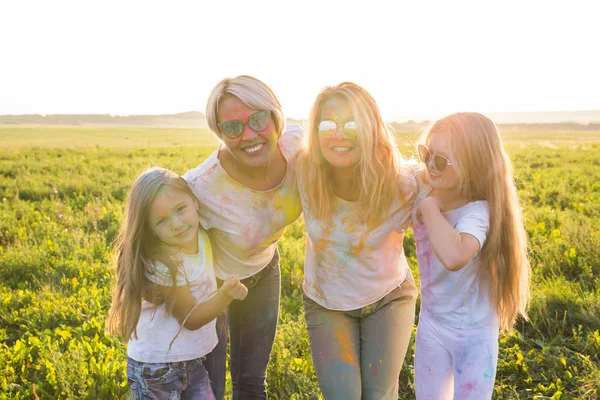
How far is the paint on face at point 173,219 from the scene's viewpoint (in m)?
2.92

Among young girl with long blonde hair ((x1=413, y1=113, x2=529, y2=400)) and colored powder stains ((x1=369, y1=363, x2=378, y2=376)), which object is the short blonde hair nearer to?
young girl with long blonde hair ((x1=413, y1=113, x2=529, y2=400))

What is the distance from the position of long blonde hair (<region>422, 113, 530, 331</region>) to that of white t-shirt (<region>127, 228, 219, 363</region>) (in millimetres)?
1758

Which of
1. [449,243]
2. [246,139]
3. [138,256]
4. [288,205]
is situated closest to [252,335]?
[288,205]

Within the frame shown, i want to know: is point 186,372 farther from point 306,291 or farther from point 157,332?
point 306,291

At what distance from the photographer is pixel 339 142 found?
3072 millimetres

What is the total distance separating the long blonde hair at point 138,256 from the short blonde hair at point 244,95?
21.7 inches

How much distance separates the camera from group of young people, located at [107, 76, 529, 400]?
9.38ft

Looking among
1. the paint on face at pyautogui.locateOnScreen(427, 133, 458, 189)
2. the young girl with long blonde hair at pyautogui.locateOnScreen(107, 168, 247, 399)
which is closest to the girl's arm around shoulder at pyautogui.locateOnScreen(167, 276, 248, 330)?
the young girl with long blonde hair at pyautogui.locateOnScreen(107, 168, 247, 399)

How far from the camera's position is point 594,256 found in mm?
5875

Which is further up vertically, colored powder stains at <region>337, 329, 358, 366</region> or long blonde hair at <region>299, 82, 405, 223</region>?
long blonde hair at <region>299, 82, 405, 223</region>

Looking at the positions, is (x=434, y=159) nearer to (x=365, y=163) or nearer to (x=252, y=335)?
(x=365, y=163)

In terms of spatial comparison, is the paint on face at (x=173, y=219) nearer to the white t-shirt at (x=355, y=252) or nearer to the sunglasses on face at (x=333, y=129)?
the white t-shirt at (x=355, y=252)

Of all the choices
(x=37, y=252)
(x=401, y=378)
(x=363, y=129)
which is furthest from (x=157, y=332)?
(x=37, y=252)

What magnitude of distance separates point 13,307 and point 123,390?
259 centimetres
